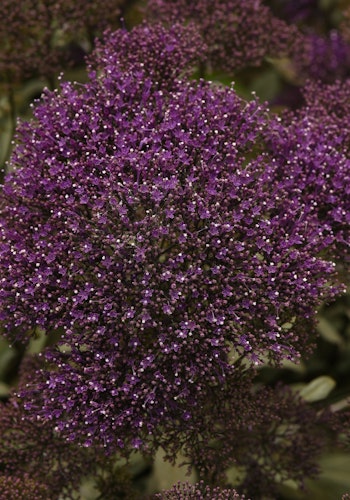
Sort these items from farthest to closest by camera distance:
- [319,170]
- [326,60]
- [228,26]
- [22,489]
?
[326,60] < [228,26] < [319,170] < [22,489]

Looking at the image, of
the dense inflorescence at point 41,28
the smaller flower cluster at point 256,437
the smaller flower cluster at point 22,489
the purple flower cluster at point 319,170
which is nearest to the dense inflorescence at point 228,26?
the dense inflorescence at point 41,28

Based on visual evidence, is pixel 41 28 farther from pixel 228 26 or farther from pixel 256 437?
pixel 256 437

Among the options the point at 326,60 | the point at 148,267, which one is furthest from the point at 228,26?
the point at 148,267

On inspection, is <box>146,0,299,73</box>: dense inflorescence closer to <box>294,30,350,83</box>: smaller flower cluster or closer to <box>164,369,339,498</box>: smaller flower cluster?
<box>294,30,350,83</box>: smaller flower cluster

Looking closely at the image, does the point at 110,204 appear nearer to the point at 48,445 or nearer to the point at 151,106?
the point at 151,106

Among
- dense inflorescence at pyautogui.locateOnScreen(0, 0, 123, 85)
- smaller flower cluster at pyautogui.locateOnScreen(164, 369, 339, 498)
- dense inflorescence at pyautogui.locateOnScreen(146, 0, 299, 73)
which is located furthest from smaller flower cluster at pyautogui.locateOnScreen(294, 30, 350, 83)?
smaller flower cluster at pyautogui.locateOnScreen(164, 369, 339, 498)

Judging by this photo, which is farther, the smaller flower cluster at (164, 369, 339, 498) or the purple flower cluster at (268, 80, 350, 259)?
the purple flower cluster at (268, 80, 350, 259)

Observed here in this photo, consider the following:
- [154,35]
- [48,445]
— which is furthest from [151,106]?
[48,445]
